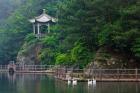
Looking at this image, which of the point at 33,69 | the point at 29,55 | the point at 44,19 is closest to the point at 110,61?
the point at 33,69

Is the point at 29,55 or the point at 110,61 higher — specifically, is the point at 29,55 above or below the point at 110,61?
below

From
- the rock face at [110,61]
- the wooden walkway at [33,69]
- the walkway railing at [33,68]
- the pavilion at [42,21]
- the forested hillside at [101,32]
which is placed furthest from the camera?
the pavilion at [42,21]

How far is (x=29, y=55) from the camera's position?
5934 centimetres

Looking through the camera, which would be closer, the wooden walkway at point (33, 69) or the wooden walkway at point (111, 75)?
the wooden walkway at point (111, 75)

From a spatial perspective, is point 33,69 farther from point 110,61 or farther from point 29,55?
point 110,61

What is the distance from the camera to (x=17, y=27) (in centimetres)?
6272

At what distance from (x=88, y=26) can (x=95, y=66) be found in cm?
429

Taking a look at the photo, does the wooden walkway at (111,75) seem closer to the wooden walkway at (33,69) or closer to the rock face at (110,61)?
the rock face at (110,61)

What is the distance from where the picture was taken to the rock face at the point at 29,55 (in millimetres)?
58938

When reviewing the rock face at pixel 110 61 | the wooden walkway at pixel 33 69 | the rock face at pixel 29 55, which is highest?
the rock face at pixel 110 61

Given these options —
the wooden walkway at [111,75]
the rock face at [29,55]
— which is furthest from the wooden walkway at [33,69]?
the wooden walkway at [111,75]

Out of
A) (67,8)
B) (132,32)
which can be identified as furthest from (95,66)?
(67,8)

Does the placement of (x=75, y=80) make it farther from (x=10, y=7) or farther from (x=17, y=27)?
(x=10, y=7)

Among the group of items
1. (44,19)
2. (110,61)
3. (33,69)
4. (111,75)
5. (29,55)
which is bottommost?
(33,69)
